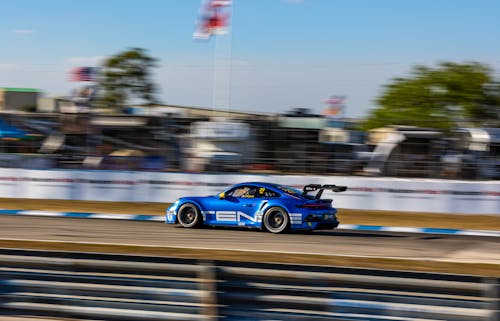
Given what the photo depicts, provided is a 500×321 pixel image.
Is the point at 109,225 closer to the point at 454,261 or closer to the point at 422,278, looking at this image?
the point at 454,261

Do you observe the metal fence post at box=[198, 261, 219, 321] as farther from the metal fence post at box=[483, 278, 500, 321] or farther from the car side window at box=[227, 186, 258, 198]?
the car side window at box=[227, 186, 258, 198]

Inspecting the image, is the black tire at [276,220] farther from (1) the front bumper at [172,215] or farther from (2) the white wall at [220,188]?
(2) the white wall at [220,188]

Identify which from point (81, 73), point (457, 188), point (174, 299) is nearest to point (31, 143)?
point (81, 73)

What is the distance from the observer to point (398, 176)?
22203 mm

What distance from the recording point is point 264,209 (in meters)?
14.1

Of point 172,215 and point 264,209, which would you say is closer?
point 264,209

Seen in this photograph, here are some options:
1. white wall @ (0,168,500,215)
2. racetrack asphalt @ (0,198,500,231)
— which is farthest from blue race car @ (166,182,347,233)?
white wall @ (0,168,500,215)

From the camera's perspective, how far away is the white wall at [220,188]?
1964cm

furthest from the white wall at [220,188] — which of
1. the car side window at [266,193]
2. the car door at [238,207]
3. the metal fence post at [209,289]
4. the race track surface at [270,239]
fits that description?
the metal fence post at [209,289]

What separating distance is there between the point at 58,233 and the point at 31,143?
13571 millimetres

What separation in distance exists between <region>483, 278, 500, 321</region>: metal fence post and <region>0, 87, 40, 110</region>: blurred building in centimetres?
4173

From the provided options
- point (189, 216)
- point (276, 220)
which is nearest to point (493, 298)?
point (276, 220)

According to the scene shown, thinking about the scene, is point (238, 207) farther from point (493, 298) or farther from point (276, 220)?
point (493, 298)

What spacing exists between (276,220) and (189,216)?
203 cm
